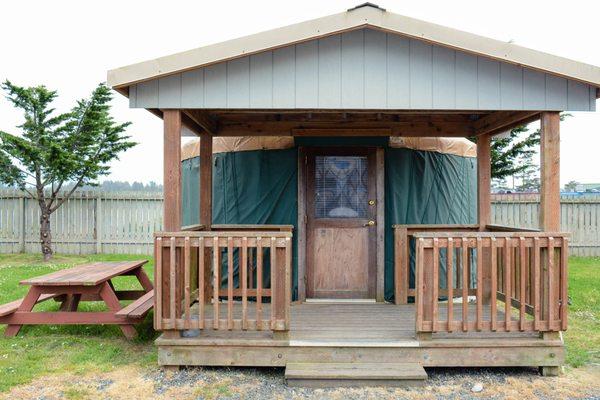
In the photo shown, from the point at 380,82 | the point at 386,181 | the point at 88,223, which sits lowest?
the point at 88,223

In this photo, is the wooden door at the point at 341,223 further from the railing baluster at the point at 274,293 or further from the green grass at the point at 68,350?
the green grass at the point at 68,350

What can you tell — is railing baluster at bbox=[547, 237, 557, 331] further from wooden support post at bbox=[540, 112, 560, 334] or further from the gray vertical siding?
the gray vertical siding

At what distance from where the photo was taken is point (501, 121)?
4305 millimetres

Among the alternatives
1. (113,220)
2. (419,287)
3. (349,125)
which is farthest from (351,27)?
(113,220)

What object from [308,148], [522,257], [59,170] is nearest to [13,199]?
[59,170]

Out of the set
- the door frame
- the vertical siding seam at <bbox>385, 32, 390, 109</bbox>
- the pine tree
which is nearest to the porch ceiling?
the door frame

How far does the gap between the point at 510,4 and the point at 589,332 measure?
10.4 metres

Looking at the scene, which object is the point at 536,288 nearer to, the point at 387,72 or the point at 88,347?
the point at 387,72

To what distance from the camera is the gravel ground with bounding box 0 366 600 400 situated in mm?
3121

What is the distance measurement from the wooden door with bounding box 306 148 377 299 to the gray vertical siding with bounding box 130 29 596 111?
5.72ft

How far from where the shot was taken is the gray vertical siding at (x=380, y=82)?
11.6ft

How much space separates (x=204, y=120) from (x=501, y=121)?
9.51 feet

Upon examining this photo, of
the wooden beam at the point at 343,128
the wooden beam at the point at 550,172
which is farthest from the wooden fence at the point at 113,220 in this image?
the wooden beam at the point at 550,172

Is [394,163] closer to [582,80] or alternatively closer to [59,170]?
[582,80]
